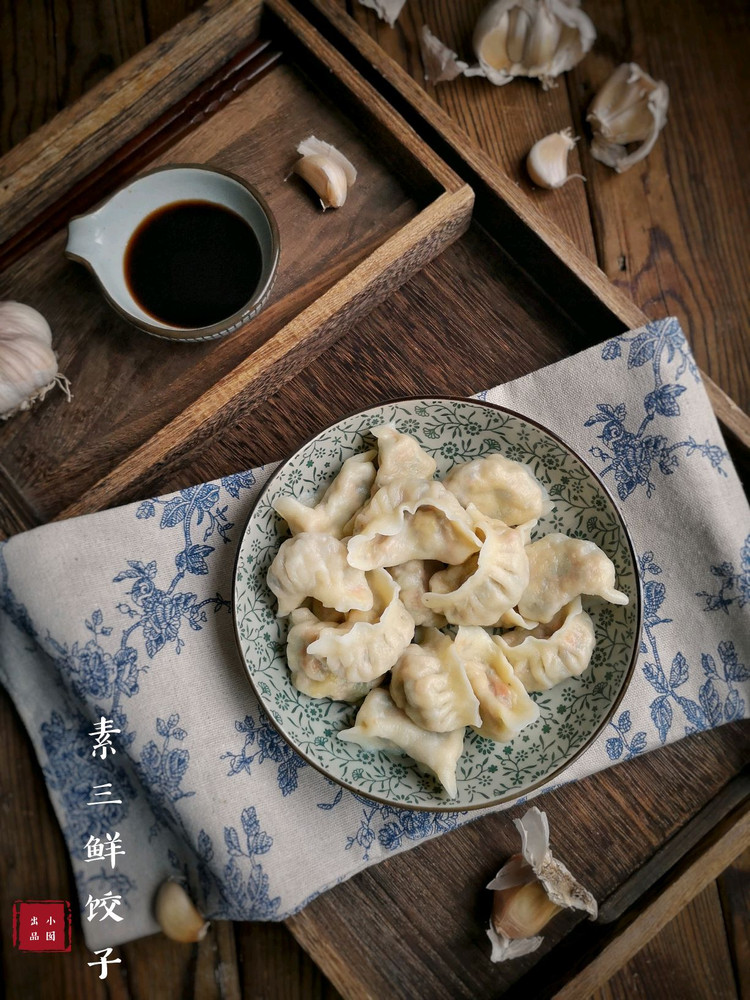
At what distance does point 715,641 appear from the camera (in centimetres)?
131

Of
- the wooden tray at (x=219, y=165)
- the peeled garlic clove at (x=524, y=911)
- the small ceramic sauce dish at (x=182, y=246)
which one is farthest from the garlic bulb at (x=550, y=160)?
the peeled garlic clove at (x=524, y=911)

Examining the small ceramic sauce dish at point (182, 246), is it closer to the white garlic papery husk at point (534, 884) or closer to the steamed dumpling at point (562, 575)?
the steamed dumpling at point (562, 575)

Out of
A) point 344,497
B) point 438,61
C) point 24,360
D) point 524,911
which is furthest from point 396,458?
point 438,61

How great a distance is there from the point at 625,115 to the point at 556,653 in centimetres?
109

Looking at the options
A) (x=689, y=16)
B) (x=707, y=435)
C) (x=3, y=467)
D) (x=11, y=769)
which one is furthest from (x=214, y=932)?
(x=689, y=16)

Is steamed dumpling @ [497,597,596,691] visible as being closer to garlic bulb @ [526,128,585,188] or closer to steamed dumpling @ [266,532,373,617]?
steamed dumpling @ [266,532,373,617]

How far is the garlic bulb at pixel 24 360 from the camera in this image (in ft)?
4.25

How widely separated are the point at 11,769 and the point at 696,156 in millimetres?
1765

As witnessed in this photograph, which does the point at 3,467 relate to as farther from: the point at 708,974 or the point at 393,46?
the point at 708,974

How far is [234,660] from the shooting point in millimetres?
1273

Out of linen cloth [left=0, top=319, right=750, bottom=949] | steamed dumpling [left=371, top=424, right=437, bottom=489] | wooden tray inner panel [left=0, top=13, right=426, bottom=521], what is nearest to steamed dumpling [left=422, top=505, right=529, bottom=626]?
steamed dumpling [left=371, top=424, right=437, bottom=489]

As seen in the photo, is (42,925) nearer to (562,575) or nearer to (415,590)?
(415,590)

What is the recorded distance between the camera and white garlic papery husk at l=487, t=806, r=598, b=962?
1.26 metres

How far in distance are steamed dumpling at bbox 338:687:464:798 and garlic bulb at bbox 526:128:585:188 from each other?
3.40ft
